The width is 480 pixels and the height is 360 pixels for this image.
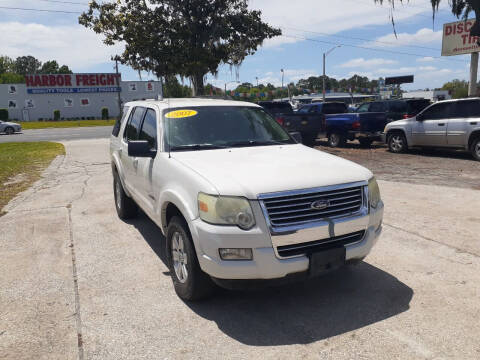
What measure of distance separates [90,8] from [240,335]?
24.3m

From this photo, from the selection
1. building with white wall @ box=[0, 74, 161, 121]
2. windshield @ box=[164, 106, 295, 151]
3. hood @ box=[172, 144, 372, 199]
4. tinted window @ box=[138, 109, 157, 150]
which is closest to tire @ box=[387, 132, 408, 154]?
windshield @ box=[164, 106, 295, 151]

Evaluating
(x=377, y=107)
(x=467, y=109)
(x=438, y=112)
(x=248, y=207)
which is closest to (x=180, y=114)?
(x=248, y=207)

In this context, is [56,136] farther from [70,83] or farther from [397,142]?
[70,83]

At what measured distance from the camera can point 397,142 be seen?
541 inches

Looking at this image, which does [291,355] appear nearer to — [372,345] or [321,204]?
[372,345]

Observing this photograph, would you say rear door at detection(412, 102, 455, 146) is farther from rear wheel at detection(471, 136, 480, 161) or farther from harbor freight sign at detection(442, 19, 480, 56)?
harbor freight sign at detection(442, 19, 480, 56)

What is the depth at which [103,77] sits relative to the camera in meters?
65.8

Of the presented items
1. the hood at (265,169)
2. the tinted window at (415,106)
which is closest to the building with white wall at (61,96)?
the tinted window at (415,106)

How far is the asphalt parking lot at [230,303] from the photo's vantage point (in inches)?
118

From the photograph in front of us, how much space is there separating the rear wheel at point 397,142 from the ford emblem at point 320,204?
37.2ft

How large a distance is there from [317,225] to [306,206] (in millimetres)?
176

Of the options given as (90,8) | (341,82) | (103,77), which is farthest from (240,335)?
(341,82)

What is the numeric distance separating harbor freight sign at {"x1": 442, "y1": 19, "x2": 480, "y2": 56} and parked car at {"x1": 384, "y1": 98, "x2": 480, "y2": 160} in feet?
48.5

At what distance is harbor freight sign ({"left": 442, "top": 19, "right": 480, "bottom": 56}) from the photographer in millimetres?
24234
